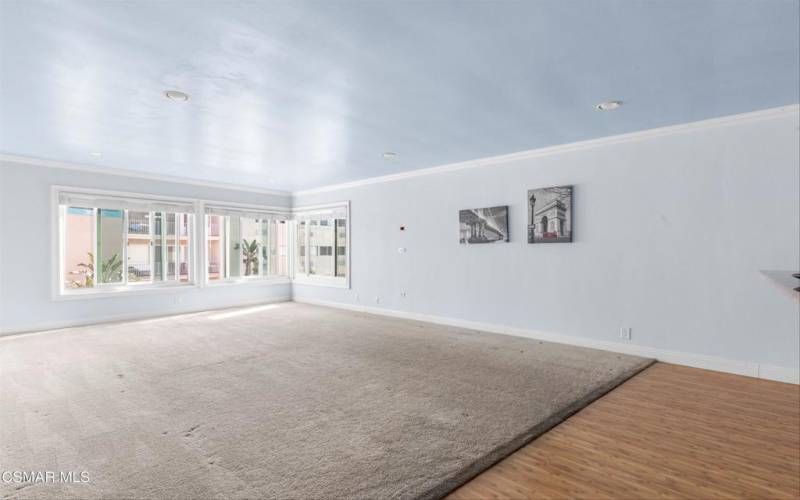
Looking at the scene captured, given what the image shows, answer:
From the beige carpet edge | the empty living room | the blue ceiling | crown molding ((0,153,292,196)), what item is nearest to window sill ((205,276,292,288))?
the empty living room

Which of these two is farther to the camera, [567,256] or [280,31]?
[567,256]

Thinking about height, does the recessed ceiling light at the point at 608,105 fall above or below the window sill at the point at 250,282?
above

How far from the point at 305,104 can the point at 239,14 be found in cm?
140

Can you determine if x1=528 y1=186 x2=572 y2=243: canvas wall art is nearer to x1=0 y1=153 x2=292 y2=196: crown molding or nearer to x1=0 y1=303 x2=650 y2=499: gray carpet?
x1=0 y1=303 x2=650 y2=499: gray carpet

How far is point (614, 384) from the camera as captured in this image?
3527mm

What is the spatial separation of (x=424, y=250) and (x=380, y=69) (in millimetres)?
3996

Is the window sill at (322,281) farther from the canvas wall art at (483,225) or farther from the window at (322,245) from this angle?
the canvas wall art at (483,225)

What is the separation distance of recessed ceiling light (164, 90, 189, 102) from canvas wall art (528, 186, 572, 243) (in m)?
4.19

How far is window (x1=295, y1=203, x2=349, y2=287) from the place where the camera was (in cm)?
816

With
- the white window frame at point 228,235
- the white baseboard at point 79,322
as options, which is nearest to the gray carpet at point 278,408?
the white baseboard at point 79,322

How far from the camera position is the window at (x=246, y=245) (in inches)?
324

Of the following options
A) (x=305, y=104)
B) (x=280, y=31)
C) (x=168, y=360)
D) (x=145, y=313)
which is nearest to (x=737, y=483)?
(x=280, y=31)

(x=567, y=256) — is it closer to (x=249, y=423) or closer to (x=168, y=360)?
(x=249, y=423)

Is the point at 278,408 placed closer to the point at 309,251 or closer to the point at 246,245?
the point at 309,251
